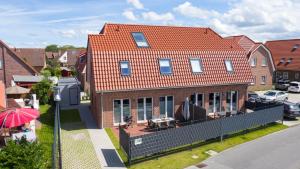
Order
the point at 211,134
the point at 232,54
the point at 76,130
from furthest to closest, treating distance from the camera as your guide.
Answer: the point at 232,54
the point at 76,130
the point at 211,134

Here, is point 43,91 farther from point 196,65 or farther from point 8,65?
point 196,65

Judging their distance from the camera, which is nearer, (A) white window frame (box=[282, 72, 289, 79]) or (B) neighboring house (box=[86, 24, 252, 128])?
(B) neighboring house (box=[86, 24, 252, 128])

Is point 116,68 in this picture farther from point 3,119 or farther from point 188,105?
point 3,119

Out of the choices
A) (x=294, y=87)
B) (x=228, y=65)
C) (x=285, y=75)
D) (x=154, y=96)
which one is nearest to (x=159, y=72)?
(x=154, y=96)

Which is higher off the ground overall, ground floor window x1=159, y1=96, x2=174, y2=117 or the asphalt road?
ground floor window x1=159, y1=96, x2=174, y2=117

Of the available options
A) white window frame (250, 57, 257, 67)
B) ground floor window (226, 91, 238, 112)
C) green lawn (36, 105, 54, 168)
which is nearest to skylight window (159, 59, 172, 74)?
ground floor window (226, 91, 238, 112)

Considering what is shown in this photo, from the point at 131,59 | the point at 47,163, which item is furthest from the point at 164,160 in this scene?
the point at 131,59

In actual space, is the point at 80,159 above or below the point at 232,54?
below

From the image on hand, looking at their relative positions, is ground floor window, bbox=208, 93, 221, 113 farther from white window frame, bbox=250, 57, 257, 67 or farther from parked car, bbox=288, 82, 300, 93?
parked car, bbox=288, 82, 300, 93
